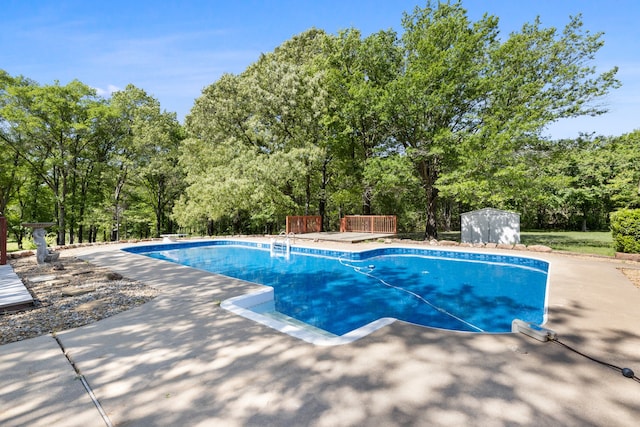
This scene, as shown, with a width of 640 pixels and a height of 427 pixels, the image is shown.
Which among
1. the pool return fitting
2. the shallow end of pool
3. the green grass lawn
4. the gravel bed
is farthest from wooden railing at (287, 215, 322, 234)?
the pool return fitting

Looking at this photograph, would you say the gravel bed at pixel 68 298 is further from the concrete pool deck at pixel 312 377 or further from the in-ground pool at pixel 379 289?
the in-ground pool at pixel 379 289

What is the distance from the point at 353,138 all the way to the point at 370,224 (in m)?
4.96

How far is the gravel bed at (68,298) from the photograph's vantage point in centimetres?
350

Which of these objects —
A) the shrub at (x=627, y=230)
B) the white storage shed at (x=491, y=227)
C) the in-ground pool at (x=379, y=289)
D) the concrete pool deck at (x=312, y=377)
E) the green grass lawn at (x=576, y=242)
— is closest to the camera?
the concrete pool deck at (x=312, y=377)

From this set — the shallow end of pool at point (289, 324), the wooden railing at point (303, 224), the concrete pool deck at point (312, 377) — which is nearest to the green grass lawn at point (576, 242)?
the wooden railing at point (303, 224)

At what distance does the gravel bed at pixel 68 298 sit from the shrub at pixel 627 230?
11.0 meters

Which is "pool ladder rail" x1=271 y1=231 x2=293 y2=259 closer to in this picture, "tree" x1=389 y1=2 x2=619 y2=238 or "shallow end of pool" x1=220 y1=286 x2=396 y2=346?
"shallow end of pool" x1=220 y1=286 x2=396 y2=346

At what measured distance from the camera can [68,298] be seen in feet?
15.2

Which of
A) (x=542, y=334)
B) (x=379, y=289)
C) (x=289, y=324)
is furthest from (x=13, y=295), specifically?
(x=542, y=334)

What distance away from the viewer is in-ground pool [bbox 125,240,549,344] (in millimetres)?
4703

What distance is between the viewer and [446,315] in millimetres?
5094

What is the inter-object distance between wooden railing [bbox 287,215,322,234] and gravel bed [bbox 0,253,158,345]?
905cm

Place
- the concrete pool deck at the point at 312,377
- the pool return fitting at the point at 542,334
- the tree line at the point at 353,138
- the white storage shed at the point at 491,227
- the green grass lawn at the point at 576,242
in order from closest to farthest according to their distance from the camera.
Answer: the concrete pool deck at the point at 312,377 → the pool return fitting at the point at 542,334 → the green grass lawn at the point at 576,242 → the white storage shed at the point at 491,227 → the tree line at the point at 353,138

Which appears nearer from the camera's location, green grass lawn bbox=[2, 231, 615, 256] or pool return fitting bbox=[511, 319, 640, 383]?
pool return fitting bbox=[511, 319, 640, 383]
